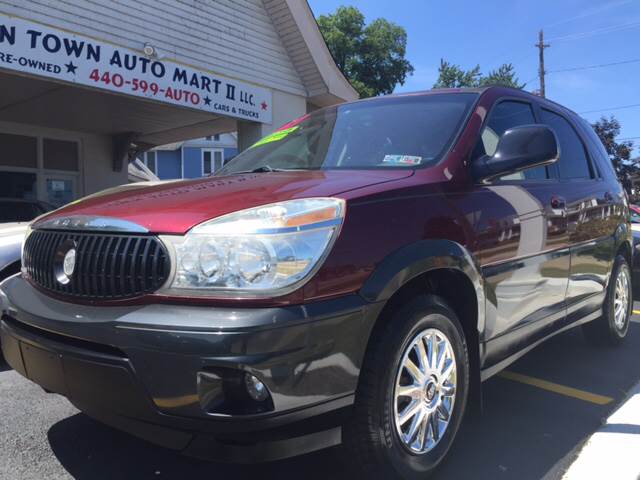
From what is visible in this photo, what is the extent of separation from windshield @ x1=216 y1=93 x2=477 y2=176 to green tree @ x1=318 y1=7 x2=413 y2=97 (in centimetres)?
3270

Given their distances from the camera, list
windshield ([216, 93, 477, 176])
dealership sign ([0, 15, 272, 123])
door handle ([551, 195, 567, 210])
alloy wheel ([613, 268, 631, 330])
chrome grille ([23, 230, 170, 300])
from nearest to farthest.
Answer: chrome grille ([23, 230, 170, 300])
windshield ([216, 93, 477, 176])
door handle ([551, 195, 567, 210])
alloy wheel ([613, 268, 631, 330])
dealership sign ([0, 15, 272, 123])

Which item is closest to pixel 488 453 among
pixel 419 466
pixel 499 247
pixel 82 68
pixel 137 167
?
pixel 419 466

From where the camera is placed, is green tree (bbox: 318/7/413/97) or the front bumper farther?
green tree (bbox: 318/7/413/97)

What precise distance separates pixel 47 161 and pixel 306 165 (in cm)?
1108

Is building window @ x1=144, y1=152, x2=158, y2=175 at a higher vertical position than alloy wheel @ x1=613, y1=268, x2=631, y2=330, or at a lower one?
higher

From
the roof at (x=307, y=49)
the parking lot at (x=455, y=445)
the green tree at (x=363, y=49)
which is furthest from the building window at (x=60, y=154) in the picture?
the green tree at (x=363, y=49)

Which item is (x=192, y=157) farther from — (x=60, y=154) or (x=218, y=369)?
(x=218, y=369)

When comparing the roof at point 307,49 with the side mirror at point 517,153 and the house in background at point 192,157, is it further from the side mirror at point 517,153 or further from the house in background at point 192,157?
the house in background at point 192,157

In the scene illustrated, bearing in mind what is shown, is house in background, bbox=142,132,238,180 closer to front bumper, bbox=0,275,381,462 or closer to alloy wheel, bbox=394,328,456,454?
alloy wheel, bbox=394,328,456,454

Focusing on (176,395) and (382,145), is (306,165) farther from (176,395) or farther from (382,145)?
(176,395)

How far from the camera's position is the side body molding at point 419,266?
1.99 metres

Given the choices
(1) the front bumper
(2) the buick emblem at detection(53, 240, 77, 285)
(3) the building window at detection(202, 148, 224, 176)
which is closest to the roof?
(2) the buick emblem at detection(53, 240, 77, 285)

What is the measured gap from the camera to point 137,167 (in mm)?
17438

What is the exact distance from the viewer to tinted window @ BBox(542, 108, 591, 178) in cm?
374
